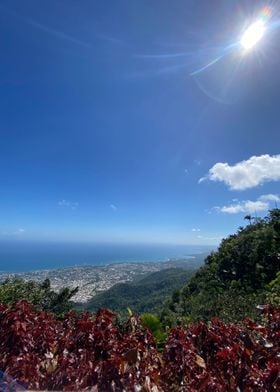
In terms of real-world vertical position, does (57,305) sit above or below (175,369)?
below

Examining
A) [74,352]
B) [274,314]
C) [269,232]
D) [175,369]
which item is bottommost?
[175,369]

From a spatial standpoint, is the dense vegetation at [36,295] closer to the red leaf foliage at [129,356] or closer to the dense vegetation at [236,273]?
the dense vegetation at [236,273]

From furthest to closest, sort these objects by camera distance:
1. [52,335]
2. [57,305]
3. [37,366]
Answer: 1. [57,305]
2. [52,335]
3. [37,366]

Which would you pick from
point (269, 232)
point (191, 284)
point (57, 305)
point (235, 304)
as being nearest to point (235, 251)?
point (269, 232)

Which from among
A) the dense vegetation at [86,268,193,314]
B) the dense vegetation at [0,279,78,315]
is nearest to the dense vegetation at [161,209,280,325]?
the dense vegetation at [0,279,78,315]

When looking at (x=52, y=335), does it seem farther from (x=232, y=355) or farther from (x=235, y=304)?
(x=235, y=304)

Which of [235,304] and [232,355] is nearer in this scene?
[232,355]

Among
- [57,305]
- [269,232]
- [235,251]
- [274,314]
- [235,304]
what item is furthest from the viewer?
[235,251]
